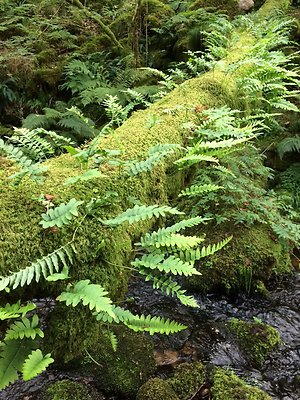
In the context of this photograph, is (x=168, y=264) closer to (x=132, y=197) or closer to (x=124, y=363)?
(x=132, y=197)

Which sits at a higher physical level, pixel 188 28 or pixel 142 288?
pixel 188 28

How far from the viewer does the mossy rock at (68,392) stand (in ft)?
10.4

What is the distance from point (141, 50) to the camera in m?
10.5

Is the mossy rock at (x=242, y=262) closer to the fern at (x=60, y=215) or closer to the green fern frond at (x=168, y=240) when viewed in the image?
the green fern frond at (x=168, y=240)

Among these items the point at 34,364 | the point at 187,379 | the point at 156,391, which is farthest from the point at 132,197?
the point at 187,379

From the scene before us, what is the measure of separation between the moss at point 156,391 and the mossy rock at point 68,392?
0.38 meters

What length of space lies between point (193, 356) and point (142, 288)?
118 cm

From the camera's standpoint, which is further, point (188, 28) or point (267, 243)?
point (188, 28)

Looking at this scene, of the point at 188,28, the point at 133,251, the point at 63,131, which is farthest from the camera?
the point at 188,28

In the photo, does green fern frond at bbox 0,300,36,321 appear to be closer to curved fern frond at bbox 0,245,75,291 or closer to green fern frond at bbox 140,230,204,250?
curved fern frond at bbox 0,245,75,291

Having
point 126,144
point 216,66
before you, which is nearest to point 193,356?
point 126,144

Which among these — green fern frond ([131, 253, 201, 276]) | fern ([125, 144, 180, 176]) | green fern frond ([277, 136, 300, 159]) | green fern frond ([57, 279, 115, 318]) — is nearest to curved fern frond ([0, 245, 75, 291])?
green fern frond ([57, 279, 115, 318])

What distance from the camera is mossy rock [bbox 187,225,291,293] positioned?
15.9ft

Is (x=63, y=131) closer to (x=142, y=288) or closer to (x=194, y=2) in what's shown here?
(x=142, y=288)
